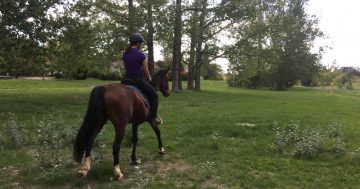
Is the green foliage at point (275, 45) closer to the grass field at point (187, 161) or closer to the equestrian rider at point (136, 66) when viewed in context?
the grass field at point (187, 161)

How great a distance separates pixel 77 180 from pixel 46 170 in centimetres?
93

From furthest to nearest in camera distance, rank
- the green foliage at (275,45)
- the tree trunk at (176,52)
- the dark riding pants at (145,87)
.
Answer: the green foliage at (275,45)
the tree trunk at (176,52)
the dark riding pants at (145,87)

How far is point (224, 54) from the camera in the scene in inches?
1352

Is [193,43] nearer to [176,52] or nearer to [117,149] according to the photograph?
[176,52]

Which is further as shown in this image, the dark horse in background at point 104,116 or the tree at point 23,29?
the tree at point 23,29

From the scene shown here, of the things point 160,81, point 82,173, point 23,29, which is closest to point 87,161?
point 82,173

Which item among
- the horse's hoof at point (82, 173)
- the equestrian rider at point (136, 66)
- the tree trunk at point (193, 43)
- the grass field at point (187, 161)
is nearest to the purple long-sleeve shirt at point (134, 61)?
the equestrian rider at point (136, 66)

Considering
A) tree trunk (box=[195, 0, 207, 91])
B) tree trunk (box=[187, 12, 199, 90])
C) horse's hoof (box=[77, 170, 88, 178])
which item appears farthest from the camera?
tree trunk (box=[195, 0, 207, 91])

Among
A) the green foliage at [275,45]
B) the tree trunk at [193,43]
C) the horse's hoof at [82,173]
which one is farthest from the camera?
the green foliage at [275,45]

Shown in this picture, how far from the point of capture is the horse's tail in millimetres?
7566

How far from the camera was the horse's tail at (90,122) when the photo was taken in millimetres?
7566

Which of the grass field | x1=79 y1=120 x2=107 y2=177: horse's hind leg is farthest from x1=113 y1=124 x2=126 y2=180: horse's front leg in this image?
x1=79 y1=120 x2=107 y2=177: horse's hind leg

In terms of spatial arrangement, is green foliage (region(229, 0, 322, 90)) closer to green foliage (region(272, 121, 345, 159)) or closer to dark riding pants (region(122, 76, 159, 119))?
green foliage (region(272, 121, 345, 159))

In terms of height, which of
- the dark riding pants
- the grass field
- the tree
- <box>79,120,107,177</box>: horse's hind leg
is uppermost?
the tree
